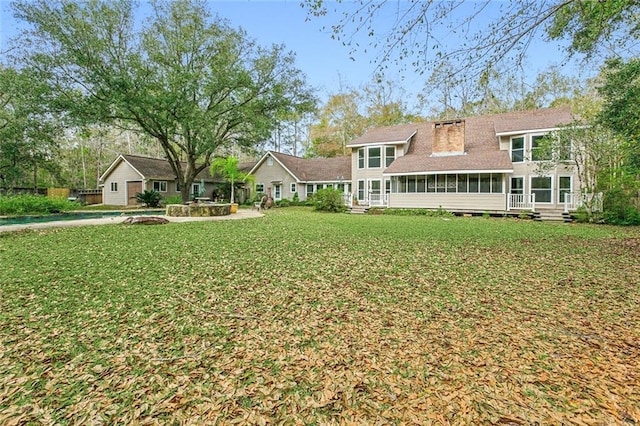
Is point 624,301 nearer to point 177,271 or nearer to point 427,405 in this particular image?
point 427,405

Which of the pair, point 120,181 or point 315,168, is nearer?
point 120,181

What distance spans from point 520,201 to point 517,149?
3.19 m

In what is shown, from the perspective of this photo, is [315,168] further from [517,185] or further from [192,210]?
[517,185]

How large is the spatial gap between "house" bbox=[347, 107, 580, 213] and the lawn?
12.0 m

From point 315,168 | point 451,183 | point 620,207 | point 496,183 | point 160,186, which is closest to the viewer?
point 620,207

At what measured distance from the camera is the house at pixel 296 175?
26641 mm

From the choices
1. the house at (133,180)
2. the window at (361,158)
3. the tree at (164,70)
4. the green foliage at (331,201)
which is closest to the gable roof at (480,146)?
the window at (361,158)

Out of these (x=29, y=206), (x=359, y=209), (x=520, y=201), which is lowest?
(x=359, y=209)

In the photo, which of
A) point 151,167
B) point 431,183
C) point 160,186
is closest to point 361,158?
point 431,183

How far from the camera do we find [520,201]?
17531 mm

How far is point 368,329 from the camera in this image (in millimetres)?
3355

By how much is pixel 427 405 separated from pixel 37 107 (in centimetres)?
2348

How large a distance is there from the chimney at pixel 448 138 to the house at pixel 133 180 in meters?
18.1

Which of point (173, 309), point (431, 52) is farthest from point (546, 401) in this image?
point (431, 52)
